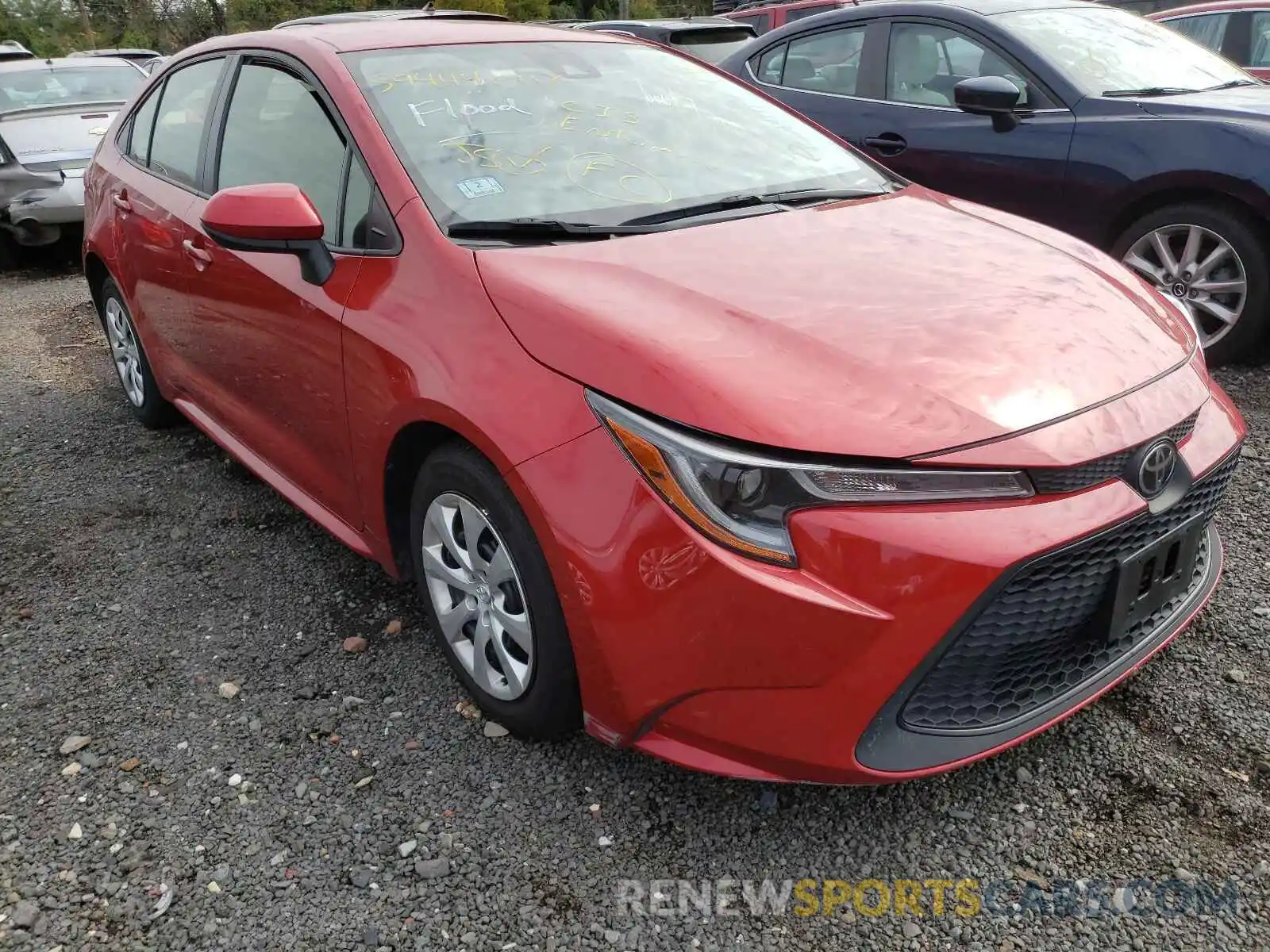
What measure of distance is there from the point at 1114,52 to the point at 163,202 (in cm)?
425

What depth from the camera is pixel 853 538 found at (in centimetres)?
165

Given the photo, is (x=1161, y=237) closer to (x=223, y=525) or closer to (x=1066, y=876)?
(x=1066, y=876)

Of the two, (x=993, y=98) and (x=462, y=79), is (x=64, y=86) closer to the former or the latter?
(x=462, y=79)

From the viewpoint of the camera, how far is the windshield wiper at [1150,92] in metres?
4.41

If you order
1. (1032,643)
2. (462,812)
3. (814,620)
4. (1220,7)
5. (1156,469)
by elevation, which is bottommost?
(462,812)

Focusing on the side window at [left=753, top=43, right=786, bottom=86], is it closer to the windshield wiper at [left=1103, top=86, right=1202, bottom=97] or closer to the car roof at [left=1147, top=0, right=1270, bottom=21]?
the windshield wiper at [left=1103, top=86, right=1202, bottom=97]

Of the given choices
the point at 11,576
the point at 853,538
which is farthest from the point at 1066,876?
the point at 11,576

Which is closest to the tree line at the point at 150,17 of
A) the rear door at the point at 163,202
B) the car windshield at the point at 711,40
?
the car windshield at the point at 711,40

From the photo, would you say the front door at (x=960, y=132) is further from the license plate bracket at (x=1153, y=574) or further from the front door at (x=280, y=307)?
the front door at (x=280, y=307)

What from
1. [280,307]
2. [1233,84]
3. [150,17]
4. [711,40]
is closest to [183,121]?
[280,307]

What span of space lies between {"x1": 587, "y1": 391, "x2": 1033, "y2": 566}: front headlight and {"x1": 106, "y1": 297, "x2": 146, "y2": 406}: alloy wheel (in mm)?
3198

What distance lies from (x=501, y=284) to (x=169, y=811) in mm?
1349

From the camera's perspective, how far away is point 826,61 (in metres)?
5.38

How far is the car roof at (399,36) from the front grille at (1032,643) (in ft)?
7.12
